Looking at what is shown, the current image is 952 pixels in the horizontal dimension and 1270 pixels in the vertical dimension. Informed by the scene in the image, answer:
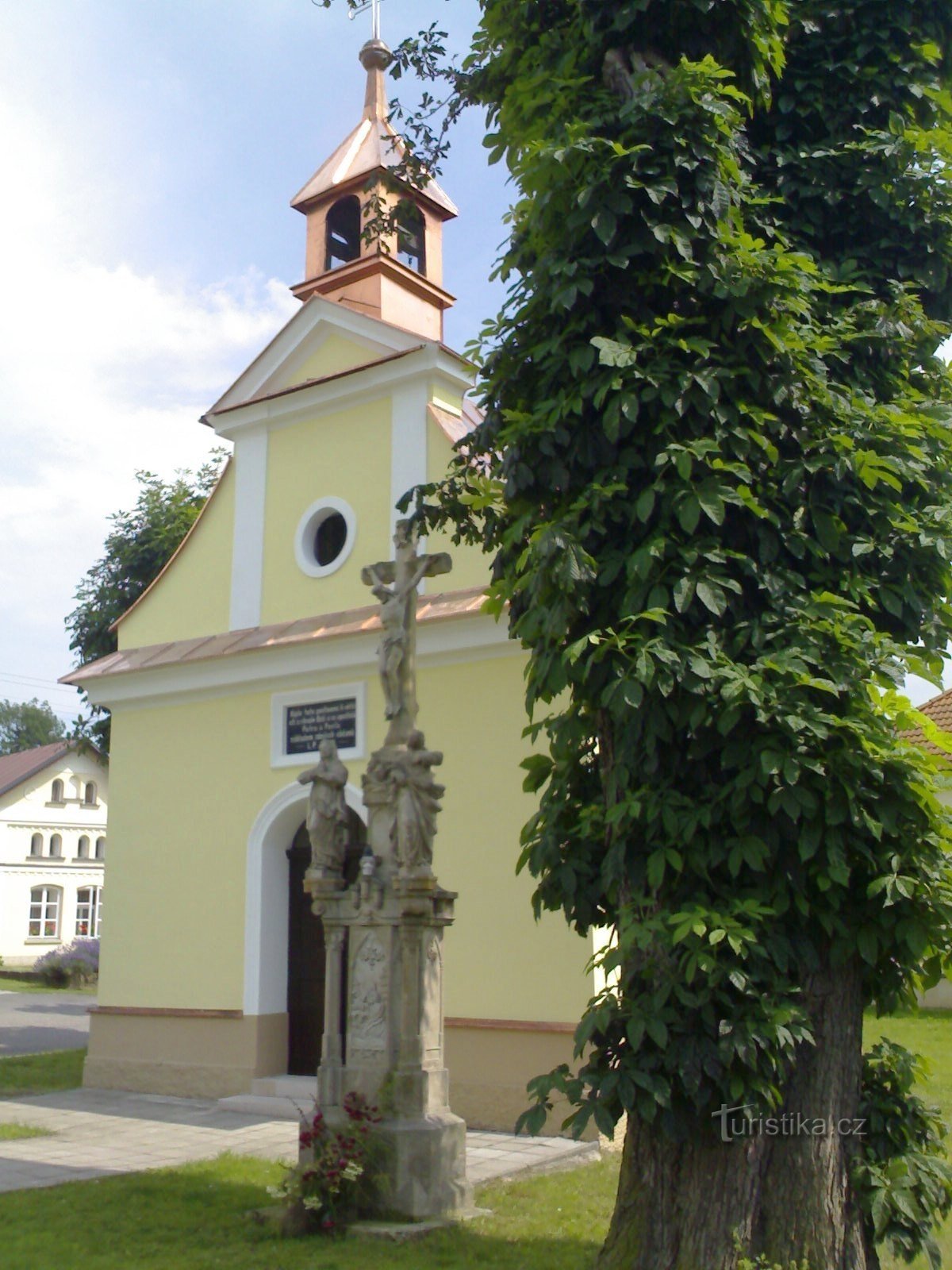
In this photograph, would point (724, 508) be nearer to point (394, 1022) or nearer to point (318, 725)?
point (394, 1022)

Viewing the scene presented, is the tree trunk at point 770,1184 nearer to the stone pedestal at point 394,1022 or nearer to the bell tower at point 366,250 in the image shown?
the stone pedestal at point 394,1022

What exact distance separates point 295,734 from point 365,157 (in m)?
7.55

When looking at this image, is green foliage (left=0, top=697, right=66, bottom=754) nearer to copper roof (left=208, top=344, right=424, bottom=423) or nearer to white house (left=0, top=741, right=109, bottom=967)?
white house (left=0, top=741, right=109, bottom=967)

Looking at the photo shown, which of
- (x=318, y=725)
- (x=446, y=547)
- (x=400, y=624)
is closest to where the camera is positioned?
(x=400, y=624)

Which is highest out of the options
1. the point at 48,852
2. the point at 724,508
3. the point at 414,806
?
the point at 724,508

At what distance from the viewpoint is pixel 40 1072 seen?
13805mm

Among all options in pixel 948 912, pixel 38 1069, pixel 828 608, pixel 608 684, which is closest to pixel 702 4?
pixel 828 608

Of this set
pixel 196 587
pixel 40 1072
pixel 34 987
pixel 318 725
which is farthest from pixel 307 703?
pixel 34 987

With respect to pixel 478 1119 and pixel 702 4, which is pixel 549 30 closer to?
pixel 702 4

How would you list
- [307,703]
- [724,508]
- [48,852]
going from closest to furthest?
[724,508] → [307,703] → [48,852]

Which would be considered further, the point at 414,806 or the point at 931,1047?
the point at 931,1047

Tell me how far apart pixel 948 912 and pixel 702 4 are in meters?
4.46

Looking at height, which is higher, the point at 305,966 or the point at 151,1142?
the point at 305,966

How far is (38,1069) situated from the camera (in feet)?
46.1
